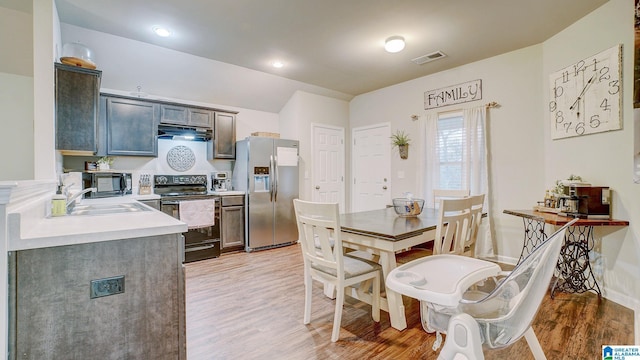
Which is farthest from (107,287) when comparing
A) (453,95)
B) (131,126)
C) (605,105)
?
(453,95)

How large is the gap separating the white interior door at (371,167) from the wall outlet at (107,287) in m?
4.24

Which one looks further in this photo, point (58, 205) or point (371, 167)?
point (371, 167)

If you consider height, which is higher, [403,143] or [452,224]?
[403,143]

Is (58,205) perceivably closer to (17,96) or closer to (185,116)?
(17,96)

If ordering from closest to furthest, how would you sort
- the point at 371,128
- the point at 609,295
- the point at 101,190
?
the point at 609,295
the point at 101,190
the point at 371,128

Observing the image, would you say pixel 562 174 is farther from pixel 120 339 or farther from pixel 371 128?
pixel 120 339

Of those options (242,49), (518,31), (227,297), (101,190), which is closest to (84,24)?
(242,49)

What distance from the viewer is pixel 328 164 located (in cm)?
534

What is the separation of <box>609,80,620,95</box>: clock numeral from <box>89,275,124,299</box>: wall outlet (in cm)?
394

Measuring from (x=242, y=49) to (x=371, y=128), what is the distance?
107 inches

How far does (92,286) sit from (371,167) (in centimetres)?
459

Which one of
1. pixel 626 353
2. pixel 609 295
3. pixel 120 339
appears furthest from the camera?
pixel 609 295

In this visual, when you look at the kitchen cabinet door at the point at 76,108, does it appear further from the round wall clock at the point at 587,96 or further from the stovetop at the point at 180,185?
the round wall clock at the point at 587,96

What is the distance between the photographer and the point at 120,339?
123cm
